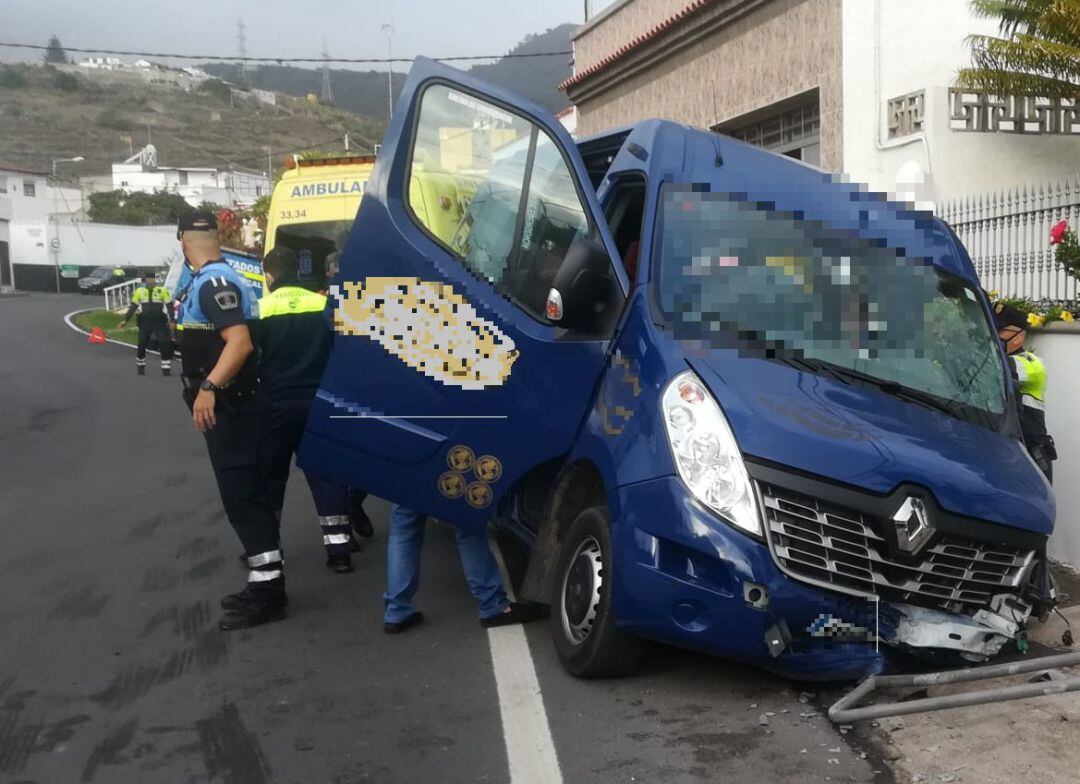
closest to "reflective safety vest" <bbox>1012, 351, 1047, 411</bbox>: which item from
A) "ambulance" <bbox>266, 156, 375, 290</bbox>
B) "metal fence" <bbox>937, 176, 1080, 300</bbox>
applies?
"metal fence" <bbox>937, 176, 1080, 300</bbox>

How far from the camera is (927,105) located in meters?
11.2

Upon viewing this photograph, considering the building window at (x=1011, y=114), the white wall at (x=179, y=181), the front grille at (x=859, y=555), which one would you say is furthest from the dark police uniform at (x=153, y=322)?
the white wall at (x=179, y=181)

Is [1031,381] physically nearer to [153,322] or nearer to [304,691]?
[304,691]

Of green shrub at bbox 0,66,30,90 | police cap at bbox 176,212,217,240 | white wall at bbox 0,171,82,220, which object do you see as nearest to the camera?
police cap at bbox 176,212,217,240

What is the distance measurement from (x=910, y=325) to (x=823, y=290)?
1.39ft

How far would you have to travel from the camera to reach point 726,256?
15.4 ft

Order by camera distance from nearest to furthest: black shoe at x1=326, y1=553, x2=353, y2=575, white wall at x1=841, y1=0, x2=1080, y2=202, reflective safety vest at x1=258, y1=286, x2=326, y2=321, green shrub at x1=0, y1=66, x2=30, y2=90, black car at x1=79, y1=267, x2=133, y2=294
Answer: reflective safety vest at x1=258, y1=286, x2=326, y2=321 < black shoe at x1=326, y1=553, x2=353, y2=575 < white wall at x1=841, y1=0, x2=1080, y2=202 < black car at x1=79, y1=267, x2=133, y2=294 < green shrub at x1=0, y1=66, x2=30, y2=90

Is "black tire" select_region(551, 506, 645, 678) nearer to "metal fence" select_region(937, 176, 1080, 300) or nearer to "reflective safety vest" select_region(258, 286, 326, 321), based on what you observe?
"reflective safety vest" select_region(258, 286, 326, 321)

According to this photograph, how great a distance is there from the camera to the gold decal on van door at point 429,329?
4793mm

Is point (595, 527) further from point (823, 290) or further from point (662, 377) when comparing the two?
point (823, 290)

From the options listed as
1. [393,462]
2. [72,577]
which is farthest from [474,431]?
[72,577]

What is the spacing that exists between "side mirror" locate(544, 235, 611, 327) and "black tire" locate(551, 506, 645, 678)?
2.65 ft

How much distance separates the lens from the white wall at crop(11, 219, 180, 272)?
220ft

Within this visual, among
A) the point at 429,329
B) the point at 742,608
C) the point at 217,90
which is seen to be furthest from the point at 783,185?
the point at 217,90
